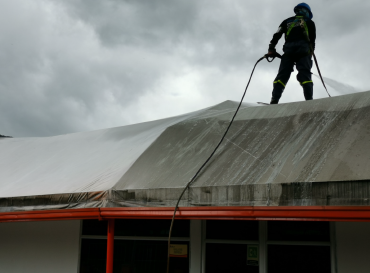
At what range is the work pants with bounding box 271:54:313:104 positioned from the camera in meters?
7.75

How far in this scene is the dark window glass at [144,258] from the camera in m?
7.12

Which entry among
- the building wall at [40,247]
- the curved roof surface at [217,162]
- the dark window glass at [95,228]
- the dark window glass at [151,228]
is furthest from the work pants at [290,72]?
the building wall at [40,247]

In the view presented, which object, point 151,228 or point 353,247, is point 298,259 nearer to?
point 353,247

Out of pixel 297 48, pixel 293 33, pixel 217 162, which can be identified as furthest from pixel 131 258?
pixel 293 33

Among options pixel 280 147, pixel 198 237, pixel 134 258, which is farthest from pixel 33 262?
pixel 280 147

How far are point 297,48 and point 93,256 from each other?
15.2ft

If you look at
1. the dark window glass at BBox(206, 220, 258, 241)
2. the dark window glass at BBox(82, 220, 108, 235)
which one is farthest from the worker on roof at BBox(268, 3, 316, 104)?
the dark window glass at BBox(82, 220, 108, 235)

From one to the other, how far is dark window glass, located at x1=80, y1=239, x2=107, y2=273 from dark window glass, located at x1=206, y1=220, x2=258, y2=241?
189 centimetres

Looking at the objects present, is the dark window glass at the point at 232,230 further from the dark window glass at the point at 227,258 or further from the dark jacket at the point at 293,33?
the dark jacket at the point at 293,33

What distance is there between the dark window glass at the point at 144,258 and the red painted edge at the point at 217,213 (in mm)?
1333

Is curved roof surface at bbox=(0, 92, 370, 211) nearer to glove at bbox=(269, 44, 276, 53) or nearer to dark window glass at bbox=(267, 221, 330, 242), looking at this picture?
dark window glass at bbox=(267, 221, 330, 242)

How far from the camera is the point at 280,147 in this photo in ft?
19.6

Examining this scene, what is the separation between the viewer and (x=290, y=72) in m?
8.09

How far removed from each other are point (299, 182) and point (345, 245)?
4.59 feet
